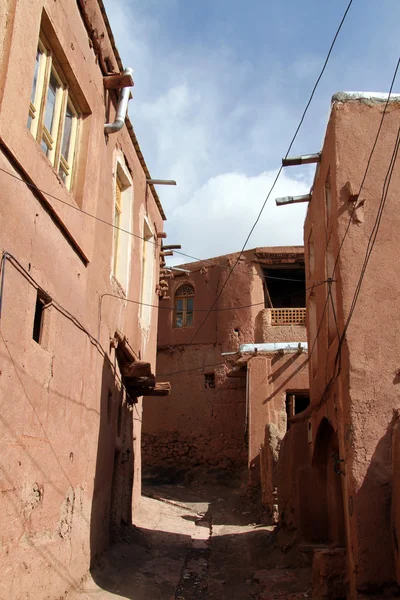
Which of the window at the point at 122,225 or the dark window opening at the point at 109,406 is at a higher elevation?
the window at the point at 122,225

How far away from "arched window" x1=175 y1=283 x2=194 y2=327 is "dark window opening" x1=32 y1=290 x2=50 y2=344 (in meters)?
16.5

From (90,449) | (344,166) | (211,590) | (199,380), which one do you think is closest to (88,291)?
(90,449)

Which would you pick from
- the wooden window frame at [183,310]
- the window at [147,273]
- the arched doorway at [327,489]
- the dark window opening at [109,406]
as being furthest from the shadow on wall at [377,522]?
the wooden window frame at [183,310]

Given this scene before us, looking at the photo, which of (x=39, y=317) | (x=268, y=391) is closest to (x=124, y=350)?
(x=39, y=317)

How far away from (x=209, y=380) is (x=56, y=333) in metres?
15.4

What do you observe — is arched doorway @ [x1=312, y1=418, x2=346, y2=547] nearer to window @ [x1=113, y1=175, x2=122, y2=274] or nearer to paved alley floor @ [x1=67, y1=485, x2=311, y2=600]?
paved alley floor @ [x1=67, y1=485, x2=311, y2=600]

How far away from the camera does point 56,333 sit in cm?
722

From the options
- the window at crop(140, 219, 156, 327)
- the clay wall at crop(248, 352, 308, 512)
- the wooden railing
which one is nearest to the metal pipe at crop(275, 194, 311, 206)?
the window at crop(140, 219, 156, 327)

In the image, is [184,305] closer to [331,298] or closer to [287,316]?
[287,316]

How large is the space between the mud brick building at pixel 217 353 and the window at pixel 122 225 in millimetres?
8376

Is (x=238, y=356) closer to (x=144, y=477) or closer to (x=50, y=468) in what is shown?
(x=144, y=477)

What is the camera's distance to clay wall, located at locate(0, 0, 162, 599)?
19.1ft

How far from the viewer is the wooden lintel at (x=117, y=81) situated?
390 inches

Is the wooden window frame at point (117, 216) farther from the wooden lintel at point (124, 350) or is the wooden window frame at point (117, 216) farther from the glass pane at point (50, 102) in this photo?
the glass pane at point (50, 102)
